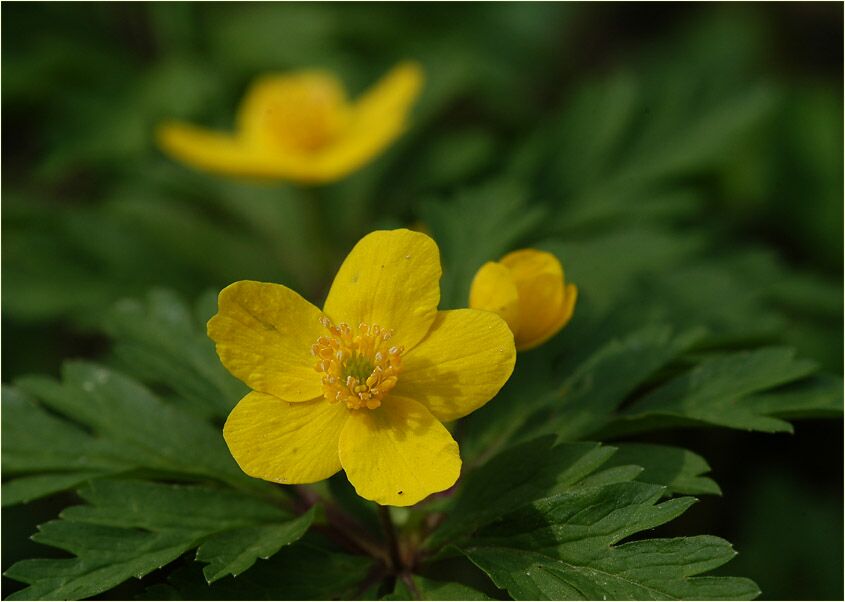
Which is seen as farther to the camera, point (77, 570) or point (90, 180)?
point (90, 180)

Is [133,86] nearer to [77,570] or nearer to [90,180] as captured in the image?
[90,180]

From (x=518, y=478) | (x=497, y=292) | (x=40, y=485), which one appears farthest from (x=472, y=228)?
(x=40, y=485)

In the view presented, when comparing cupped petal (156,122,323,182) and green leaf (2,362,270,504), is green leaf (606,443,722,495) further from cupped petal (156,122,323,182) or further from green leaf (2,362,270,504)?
cupped petal (156,122,323,182)

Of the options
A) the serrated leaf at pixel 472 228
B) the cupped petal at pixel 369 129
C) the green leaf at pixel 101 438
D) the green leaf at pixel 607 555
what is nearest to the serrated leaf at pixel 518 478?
the green leaf at pixel 607 555

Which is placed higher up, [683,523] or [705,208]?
[705,208]

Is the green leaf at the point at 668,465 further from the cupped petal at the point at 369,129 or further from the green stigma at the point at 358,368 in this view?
the cupped petal at the point at 369,129

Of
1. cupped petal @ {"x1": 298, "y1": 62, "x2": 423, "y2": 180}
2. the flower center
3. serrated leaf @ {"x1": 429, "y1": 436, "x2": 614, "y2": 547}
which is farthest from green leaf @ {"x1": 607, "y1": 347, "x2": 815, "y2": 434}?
cupped petal @ {"x1": 298, "y1": 62, "x2": 423, "y2": 180}

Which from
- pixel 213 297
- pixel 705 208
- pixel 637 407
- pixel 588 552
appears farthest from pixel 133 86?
pixel 588 552
